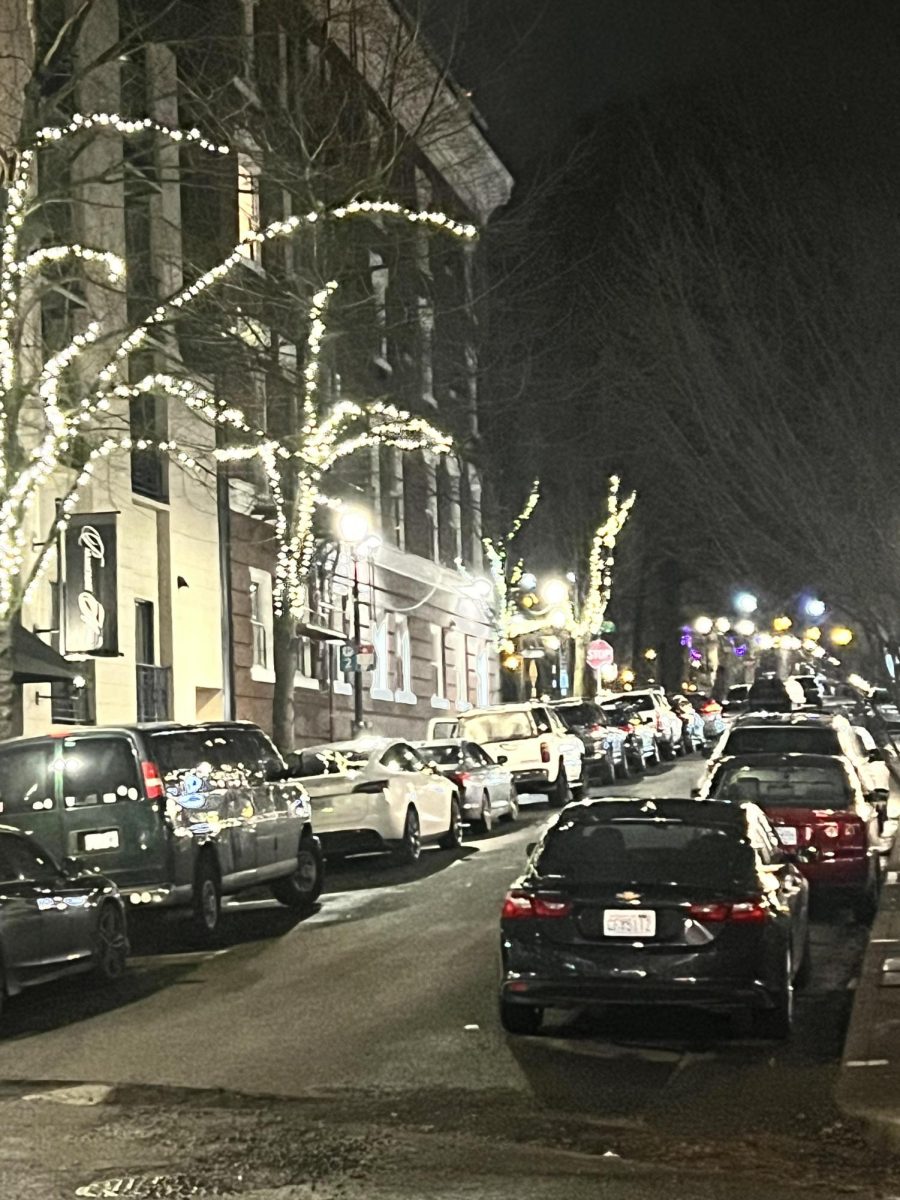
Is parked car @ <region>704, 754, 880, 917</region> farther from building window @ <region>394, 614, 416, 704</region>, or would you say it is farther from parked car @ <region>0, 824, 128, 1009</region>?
building window @ <region>394, 614, 416, 704</region>

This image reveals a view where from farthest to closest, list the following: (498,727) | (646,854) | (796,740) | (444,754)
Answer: (498,727)
(444,754)
(796,740)
(646,854)

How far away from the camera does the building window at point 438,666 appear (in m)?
48.8

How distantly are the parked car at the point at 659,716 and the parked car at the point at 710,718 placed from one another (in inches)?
228

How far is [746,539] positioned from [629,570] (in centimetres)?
2913

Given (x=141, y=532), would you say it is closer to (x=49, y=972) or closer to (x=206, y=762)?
(x=206, y=762)

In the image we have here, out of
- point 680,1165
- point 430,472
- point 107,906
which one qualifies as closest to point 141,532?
point 107,906

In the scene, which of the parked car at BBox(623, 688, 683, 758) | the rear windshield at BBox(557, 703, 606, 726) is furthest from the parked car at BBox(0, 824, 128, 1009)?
the parked car at BBox(623, 688, 683, 758)

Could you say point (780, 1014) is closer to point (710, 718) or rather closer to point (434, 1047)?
point (434, 1047)

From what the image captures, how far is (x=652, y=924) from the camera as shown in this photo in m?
10.7

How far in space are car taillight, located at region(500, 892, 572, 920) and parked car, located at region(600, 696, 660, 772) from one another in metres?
27.6

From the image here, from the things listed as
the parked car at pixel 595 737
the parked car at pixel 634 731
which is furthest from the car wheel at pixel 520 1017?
the parked car at pixel 634 731

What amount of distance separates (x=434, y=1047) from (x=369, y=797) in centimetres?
1069

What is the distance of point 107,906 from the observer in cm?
1426

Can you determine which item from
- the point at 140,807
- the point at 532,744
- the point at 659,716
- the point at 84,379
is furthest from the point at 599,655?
the point at 140,807
